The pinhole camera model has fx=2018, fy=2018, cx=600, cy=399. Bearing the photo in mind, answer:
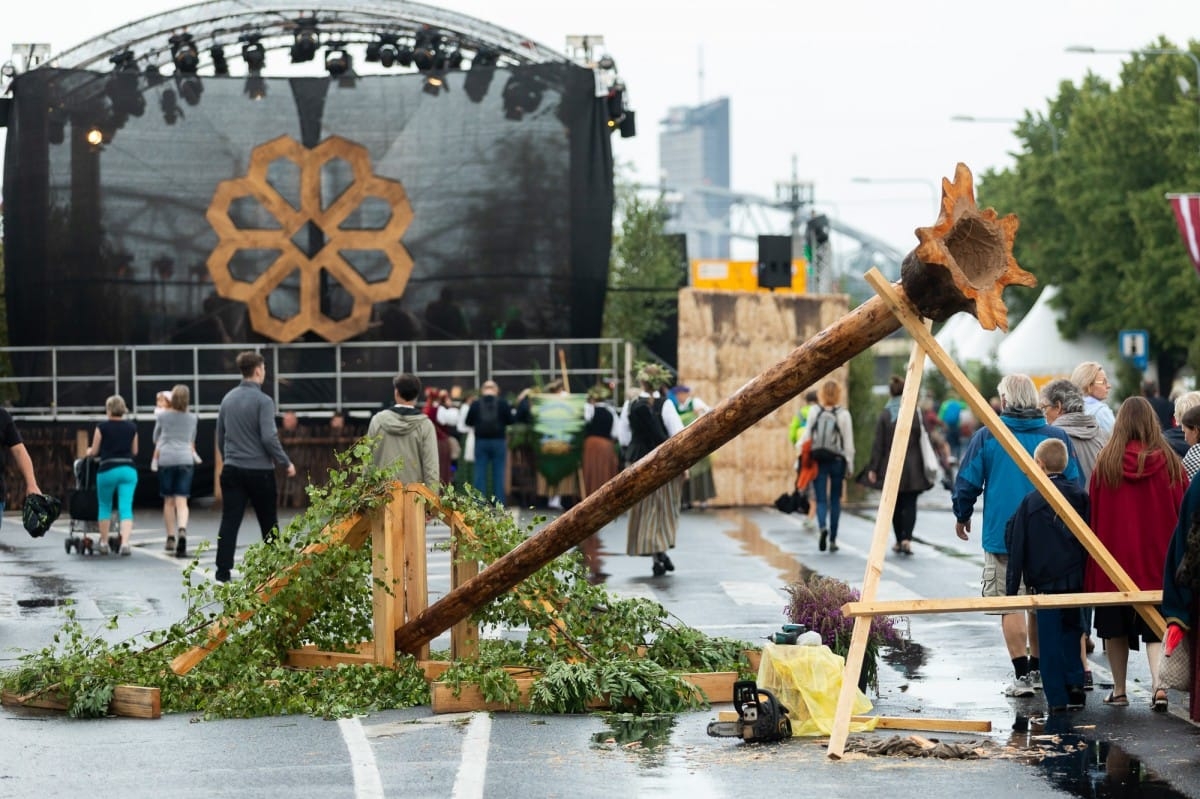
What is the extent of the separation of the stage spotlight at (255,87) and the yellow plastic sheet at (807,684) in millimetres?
21492

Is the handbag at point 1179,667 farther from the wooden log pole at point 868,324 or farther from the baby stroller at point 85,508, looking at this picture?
the baby stroller at point 85,508

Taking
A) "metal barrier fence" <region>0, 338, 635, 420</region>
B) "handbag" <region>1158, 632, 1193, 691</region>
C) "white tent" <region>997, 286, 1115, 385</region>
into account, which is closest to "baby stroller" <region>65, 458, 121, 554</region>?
"metal barrier fence" <region>0, 338, 635, 420</region>

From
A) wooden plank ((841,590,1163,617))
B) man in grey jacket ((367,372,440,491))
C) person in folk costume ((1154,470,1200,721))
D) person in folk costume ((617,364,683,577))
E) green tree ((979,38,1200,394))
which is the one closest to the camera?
wooden plank ((841,590,1163,617))

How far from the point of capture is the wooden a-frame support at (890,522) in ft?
26.9

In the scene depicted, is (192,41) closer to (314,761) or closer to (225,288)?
(225,288)

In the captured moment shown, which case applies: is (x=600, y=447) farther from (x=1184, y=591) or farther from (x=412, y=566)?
(x=1184, y=591)

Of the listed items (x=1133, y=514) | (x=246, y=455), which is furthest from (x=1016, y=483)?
(x=246, y=455)

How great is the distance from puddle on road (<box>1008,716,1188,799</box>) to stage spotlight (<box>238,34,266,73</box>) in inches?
876

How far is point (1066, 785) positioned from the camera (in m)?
7.64

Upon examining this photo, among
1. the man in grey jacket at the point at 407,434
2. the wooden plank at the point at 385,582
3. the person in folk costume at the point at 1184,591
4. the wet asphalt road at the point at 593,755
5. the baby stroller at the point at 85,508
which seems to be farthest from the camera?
the baby stroller at the point at 85,508

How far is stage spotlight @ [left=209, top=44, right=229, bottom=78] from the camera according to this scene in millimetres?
29297

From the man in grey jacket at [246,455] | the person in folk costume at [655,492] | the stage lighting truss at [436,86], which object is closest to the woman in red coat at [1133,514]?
the person in folk costume at [655,492]

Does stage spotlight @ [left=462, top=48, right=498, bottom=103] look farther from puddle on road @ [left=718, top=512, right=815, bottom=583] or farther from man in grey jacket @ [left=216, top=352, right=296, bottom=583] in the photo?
man in grey jacket @ [left=216, top=352, right=296, bottom=583]

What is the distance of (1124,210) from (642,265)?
1278 cm
